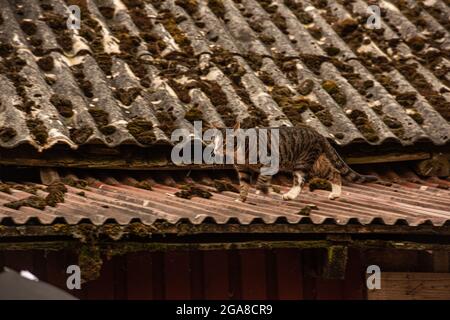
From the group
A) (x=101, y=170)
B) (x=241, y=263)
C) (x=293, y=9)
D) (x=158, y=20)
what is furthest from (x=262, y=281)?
(x=293, y=9)

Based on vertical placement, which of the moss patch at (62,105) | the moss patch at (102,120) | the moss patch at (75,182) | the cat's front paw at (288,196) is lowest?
the cat's front paw at (288,196)

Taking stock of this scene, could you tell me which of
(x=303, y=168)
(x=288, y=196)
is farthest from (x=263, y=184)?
(x=303, y=168)

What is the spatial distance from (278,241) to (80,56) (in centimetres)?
285

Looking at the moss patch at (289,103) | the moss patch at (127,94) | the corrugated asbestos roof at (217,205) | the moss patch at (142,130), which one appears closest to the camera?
the corrugated asbestos roof at (217,205)

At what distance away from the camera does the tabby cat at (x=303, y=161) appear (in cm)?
705

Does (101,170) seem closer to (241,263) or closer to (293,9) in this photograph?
(241,263)

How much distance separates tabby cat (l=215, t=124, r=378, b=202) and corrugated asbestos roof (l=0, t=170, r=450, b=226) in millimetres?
129

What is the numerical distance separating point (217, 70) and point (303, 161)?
1271 millimetres

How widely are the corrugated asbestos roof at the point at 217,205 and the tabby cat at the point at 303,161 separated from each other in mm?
129

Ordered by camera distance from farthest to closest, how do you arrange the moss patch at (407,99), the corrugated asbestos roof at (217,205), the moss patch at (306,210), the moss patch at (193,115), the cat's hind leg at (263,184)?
the moss patch at (407,99) < the moss patch at (193,115) < the cat's hind leg at (263,184) < the moss patch at (306,210) < the corrugated asbestos roof at (217,205)

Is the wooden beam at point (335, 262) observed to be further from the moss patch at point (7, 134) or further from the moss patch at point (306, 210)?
the moss patch at point (7, 134)

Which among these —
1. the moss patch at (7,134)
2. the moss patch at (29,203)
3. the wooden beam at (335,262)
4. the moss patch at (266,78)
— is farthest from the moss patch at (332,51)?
the moss patch at (29,203)

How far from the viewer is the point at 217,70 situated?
805 cm

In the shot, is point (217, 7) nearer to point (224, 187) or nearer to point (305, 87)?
point (305, 87)
